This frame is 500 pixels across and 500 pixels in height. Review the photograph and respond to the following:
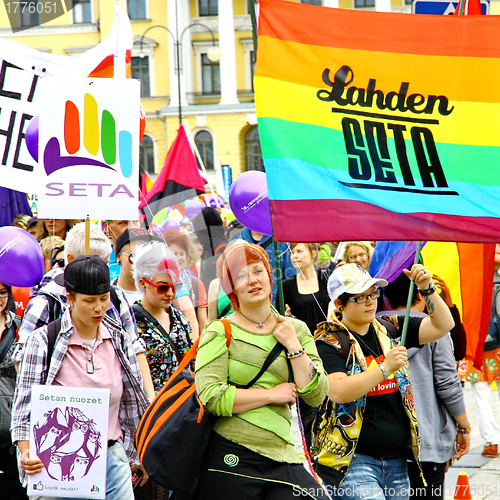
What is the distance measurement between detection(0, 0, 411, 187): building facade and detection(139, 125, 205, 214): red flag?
125ft

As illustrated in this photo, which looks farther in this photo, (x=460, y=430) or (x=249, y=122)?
(x=249, y=122)

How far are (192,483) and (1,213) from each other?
16.6ft

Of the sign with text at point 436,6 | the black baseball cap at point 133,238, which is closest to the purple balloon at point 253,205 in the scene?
the black baseball cap at point 133,238

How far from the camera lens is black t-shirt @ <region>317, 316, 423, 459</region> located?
3658mm

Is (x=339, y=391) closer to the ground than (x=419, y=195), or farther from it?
A: closer to the ground

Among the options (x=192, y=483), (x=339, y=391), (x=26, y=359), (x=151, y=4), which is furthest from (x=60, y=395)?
(x=151, y=4)

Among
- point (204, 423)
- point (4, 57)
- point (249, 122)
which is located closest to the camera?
point (204, 423)

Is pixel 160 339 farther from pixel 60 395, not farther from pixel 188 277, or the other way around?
pixel 188 277

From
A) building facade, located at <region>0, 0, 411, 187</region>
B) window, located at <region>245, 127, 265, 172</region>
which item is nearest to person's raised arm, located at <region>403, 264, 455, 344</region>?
building facade, located at <region>0, 0, 411, 187</region>

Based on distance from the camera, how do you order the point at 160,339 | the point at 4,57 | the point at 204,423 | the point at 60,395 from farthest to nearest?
the point at 4,57 < the point at 160,339 < the point at 60,395 < the point at 204,423

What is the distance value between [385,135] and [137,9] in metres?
50.4

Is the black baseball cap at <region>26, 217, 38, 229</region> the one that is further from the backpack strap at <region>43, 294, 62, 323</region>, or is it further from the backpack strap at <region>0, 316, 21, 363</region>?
the backpack strap at <region>43, 294, 62, 323</region>

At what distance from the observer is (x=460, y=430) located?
4.24 m

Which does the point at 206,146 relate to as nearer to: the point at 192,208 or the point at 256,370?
the point at 192,208
